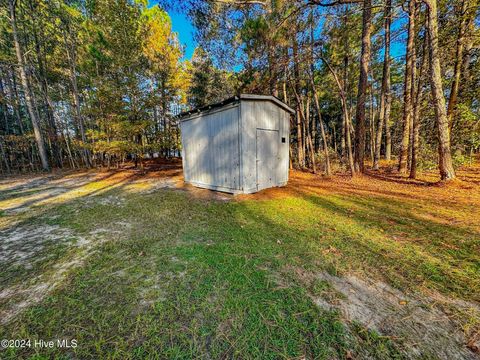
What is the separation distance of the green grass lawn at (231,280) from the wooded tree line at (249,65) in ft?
17.7

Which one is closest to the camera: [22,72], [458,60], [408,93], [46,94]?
[458,60]

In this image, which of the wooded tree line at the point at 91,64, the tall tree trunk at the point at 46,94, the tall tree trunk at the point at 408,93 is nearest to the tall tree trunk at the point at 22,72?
the wooded tree line at the point at 91,64

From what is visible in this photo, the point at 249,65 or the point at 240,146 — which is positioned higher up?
the point at 249,65

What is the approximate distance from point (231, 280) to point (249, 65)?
9.52 m

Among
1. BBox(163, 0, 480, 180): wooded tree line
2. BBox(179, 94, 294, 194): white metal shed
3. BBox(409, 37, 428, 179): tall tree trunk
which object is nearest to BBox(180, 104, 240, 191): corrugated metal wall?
BBox(179, 94, 294, 194): white metal shed

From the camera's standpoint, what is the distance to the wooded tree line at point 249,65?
602cm

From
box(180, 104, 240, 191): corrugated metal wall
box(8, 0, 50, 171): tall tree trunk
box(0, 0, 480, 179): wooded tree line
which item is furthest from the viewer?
box(8, 0, 50, 171): tall tree trunk

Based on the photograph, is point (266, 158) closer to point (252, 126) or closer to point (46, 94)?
point (252, 126)

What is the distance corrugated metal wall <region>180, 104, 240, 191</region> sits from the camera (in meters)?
5.72

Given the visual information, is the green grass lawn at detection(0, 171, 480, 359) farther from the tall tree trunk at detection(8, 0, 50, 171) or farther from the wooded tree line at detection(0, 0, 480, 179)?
the tall tree trunk at detection(8, 0, 50, 171)

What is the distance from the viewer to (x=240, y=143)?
5488 millimetres

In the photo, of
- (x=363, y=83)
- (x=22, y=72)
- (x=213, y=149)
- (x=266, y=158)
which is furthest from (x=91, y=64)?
(x=363, y=83)

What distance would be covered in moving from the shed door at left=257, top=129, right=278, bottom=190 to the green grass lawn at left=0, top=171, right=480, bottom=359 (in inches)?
90.4

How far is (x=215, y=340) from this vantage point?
4.41 ft
